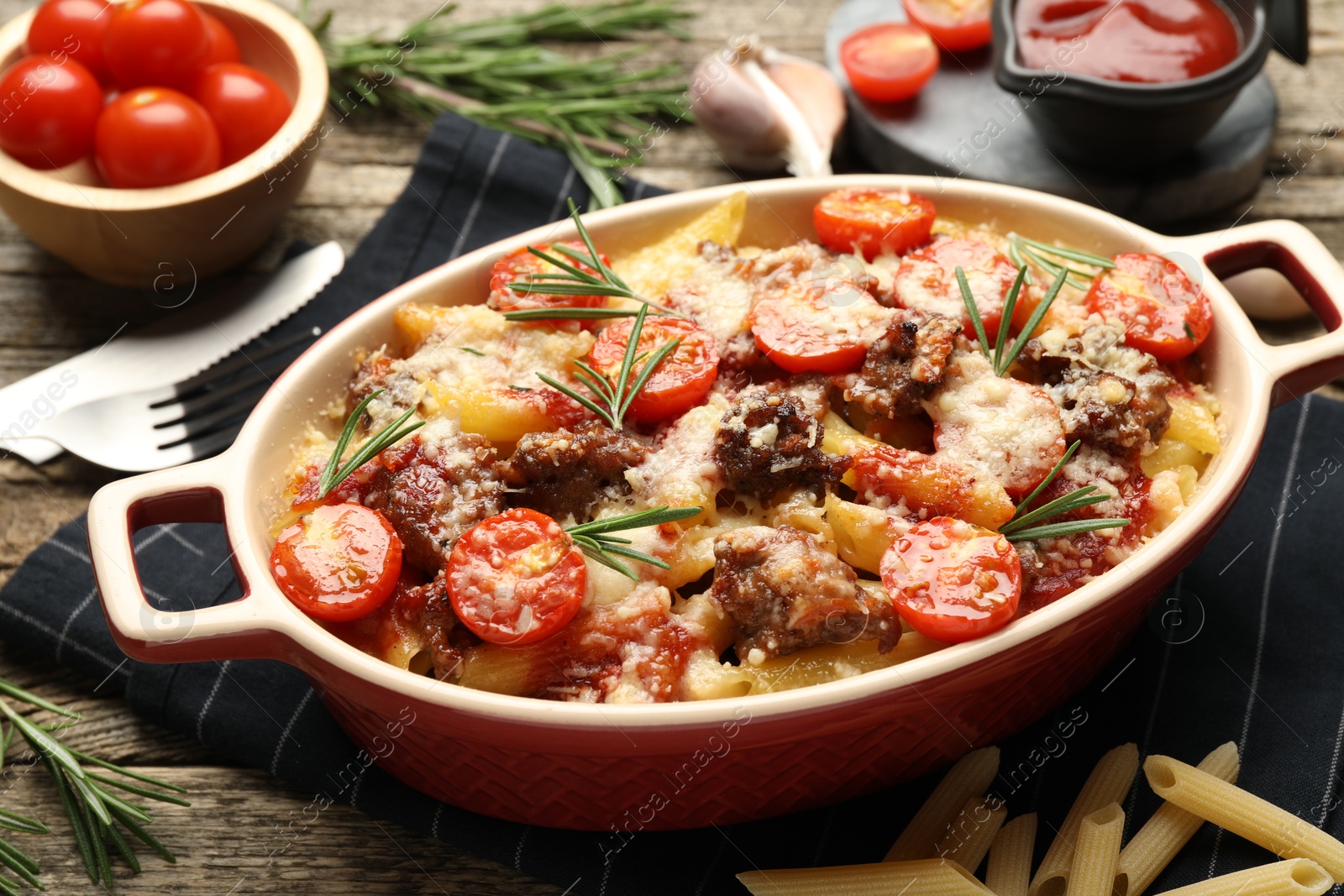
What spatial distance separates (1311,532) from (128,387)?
335 centimetres

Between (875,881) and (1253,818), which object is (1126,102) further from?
(875,881)

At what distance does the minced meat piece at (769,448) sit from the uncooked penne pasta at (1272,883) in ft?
3.75

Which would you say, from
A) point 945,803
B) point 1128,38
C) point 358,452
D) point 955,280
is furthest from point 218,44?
point 945,803

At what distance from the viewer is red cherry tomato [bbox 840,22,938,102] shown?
4105 mm

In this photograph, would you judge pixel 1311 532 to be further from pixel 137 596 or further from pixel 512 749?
pixel 137 596

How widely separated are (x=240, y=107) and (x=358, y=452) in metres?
1.68

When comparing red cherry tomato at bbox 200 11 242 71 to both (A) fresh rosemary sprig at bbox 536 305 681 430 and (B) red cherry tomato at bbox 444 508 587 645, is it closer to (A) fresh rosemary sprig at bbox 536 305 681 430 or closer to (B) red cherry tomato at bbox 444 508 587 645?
(A) fresh rosemary sprig at bbox 536 305 681 430

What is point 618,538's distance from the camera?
2.38 m

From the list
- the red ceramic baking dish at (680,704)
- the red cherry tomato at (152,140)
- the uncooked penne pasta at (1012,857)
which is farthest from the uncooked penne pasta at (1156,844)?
the red cherry tomato at (152,140)

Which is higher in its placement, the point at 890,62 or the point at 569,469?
the point at 890,62

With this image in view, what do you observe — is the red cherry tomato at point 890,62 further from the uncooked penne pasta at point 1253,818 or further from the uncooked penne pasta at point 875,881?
the uncooked penne pasta at point 875,881

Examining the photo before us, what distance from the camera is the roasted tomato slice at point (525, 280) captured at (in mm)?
2855

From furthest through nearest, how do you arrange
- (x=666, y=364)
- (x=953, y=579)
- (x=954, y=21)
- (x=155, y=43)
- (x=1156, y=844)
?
1. (x=954, y=21)
2. (x=155, y=43)
3. (x=666, y=364)
4. (x=1156, y=844)
5. (x=953, y=579)

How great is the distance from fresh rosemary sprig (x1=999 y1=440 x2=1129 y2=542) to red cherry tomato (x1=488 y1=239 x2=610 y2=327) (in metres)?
1.12
